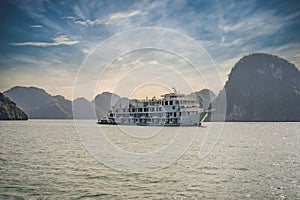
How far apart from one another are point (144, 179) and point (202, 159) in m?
8.55

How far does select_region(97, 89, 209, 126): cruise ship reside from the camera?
7775 centimetres

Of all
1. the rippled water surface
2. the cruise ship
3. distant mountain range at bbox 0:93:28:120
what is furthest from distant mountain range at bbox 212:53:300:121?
the rippled water surface

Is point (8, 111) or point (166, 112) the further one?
point (8, 111)

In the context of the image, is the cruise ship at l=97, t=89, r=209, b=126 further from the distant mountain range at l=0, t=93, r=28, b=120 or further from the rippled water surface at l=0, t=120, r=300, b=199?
the distant mountain range at l=0, t=93, r=28, b=120

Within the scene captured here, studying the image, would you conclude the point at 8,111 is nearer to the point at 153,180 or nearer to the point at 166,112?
the point at 166,112

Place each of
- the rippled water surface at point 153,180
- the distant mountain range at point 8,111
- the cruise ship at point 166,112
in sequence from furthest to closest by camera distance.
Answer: the distant mountain range at point 8,111 < the cruise ship at point 166,112 < the rippled water surface at point 153,180


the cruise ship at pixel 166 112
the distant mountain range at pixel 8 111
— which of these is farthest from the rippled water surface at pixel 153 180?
the distant mountain range at pixel 8 111

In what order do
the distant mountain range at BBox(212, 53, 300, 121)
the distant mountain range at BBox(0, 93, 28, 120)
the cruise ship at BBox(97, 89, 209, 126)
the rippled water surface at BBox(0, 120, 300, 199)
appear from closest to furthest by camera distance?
the rippled water surface at BBox(0, 120, 300, 199), the cruise ship at BBox(97, 89, 209, 126), the distant mountain range at BBox(0, 93, 28, 120), the distant mountain range at BBox(212, 53, 300, 121)

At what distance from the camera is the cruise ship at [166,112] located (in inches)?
3061

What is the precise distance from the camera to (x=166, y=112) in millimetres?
81438

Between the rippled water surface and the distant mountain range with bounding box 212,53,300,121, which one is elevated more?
the distant mountain range with bounding box 212,53,300,121

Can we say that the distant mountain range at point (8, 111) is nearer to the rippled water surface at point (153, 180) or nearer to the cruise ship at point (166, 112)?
the cruise ship at point (166, 112)

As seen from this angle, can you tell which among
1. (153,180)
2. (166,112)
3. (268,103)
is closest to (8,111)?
(166,112)

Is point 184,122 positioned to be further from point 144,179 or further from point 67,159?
point 144,179
